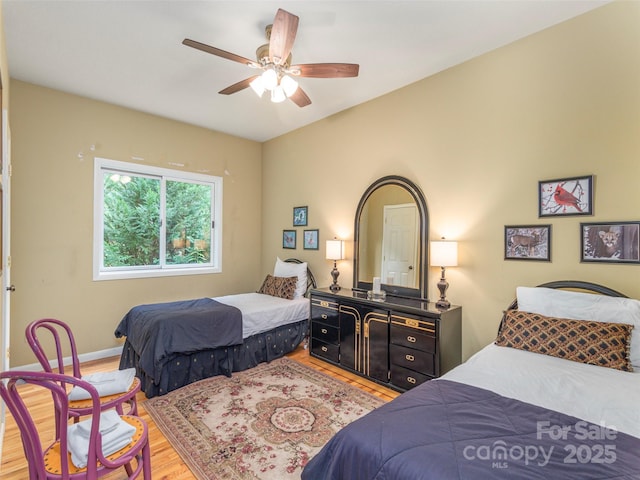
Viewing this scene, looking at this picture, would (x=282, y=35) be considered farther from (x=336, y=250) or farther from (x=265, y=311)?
(x=265, y=311)

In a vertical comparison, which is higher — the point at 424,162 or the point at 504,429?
the point at 424,162

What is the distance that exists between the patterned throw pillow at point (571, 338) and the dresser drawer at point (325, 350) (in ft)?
5.62

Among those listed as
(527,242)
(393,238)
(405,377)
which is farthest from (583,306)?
(393,238)

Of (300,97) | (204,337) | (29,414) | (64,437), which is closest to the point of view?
(29,414)

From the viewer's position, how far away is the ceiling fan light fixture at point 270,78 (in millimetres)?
2254

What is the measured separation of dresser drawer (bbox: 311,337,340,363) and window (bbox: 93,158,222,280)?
196 cm

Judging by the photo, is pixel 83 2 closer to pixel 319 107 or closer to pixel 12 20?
pixel 12 20

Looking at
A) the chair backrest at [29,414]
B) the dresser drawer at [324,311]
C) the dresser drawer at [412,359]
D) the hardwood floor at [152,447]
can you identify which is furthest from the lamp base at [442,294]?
the chair backrest at [29,414]

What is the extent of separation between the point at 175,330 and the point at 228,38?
2519mm

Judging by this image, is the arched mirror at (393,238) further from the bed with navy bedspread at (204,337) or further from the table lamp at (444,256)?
the bed with navy bedspread at (204,337)

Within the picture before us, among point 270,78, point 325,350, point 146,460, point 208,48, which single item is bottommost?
point 325,350

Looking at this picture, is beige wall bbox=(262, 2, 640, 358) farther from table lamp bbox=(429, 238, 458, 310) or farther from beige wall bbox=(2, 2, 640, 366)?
table lamp bbox=(429, 238, 458, 310)

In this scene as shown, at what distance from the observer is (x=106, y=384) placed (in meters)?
1.89

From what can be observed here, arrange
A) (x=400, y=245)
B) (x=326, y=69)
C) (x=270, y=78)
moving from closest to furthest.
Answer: (x=270, y=78), (x=326, y=69), (x=400, y=245)
